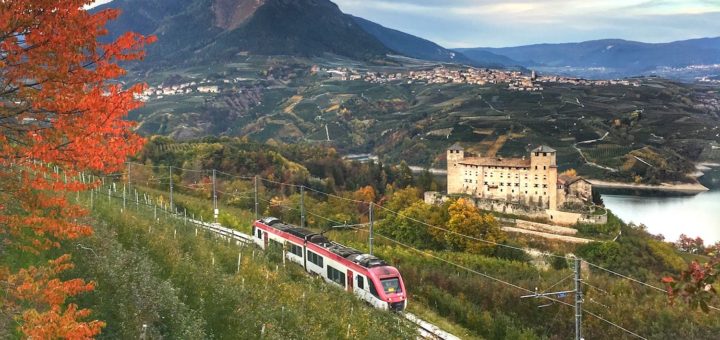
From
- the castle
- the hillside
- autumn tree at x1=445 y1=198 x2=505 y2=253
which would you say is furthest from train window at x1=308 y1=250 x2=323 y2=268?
the castle

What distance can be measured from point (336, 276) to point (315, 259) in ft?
4.70

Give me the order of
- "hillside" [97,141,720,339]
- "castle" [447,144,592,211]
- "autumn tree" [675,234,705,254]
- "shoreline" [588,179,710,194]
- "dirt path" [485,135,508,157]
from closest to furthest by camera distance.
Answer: "hillside" [97,141,720,339]
"castle" [447,144,592,211]
"autumn tree" [675,234,705,254]
"shoreline" [588,179,710,194]
"dirt path" [485,135,508,157]

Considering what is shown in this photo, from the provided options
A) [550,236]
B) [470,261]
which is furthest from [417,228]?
[550,236]

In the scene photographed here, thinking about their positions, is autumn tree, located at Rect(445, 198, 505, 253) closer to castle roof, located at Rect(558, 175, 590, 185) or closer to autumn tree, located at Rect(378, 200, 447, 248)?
autumn tree, located at Rect(378, 200, 447, 248)

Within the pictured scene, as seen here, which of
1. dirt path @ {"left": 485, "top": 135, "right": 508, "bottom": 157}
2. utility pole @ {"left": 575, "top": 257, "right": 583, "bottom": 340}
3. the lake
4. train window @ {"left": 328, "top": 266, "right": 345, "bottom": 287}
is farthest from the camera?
dirt path @ {"left": 485, "top": 135, "right": 508, "bottom": 157}

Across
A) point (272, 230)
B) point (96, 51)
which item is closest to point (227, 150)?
point (272, 230)

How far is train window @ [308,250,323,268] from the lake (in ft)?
158

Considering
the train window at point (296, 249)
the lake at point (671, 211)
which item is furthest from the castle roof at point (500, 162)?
the train window at point (296, 249)

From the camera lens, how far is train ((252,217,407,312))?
50.7ft

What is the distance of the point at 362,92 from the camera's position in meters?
172

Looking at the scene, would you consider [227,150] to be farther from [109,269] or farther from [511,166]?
[109,269]

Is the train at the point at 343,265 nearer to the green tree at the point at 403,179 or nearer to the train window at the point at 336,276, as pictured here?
the train window at the point at 336,276

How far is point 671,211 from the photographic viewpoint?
71250mm

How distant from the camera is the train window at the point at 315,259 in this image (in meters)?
18.2
